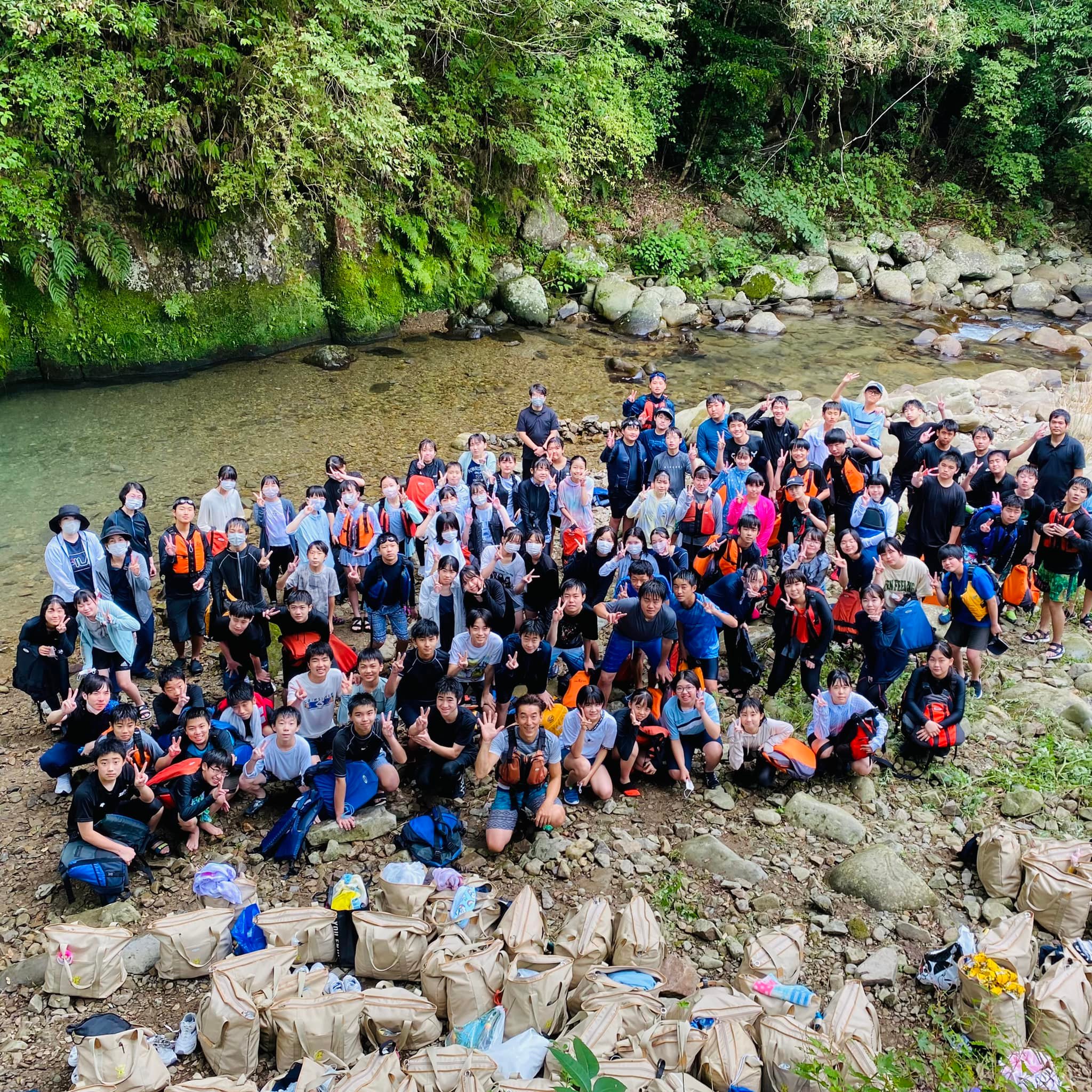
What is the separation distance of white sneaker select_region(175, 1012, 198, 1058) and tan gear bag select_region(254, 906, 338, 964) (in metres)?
0.55

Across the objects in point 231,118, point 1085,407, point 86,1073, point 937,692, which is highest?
point 231,118

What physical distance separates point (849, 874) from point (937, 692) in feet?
5.70

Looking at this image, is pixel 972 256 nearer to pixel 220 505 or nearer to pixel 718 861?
pixel 220 505

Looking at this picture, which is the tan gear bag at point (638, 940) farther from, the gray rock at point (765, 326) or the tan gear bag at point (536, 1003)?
the gray rock at point (765, 326)

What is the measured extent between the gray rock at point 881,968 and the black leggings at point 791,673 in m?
2.45

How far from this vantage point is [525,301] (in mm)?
18344

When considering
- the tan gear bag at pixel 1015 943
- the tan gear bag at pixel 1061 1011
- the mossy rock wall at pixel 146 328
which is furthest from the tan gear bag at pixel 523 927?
the mossy rock wall at pixel 146 328

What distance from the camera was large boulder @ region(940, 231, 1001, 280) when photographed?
73.6ft

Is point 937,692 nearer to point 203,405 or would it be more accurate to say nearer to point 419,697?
point 419,697

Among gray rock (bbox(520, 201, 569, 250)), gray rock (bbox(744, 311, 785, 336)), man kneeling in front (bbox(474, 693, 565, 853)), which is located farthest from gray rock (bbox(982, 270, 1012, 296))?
man kneeling in front (bbox(474, 693, 565, 853))

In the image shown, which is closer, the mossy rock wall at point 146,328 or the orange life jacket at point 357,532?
the orange life jacket at point 357,532

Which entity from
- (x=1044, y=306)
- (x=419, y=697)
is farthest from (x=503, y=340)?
(x=1044, y=306)

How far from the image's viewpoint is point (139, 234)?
1438 centimetres

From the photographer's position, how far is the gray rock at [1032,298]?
70.4 feet
